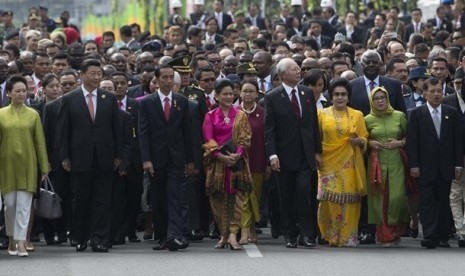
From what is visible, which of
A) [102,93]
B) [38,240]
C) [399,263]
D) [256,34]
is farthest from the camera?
[256,34]

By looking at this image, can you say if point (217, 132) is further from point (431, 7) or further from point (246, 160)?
point (431, 7)

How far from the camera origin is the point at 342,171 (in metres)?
20.7

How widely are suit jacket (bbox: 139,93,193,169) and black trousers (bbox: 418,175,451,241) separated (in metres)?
2.82

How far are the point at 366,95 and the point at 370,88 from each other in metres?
0.13

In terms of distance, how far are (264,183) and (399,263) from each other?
339 centimetres

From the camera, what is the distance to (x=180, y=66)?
22.3 meters

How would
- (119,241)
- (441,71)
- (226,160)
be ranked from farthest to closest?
(441,71), (119,241), (226,160)

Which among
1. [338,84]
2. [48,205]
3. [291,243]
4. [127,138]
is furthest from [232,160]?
[48,205]

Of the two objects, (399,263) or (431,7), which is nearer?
(399,263)

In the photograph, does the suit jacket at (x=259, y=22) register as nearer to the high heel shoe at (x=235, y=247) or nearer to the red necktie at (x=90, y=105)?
the red necktie at (x=90, y=105)

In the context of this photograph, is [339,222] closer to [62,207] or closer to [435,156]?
[435,156]

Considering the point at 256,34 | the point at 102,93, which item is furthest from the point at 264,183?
the point at 256,34

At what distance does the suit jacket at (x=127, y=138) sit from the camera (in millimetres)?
20845

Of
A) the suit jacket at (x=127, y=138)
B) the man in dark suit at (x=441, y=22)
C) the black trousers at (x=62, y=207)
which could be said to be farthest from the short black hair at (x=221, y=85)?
the man in dark suit at (x=441, y=22)
